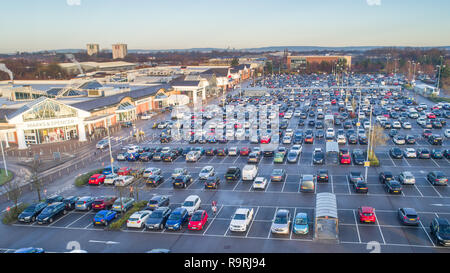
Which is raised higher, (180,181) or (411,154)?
(411,154)

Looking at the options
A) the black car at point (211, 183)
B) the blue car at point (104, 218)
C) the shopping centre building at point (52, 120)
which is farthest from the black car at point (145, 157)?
the blue car at point (104, 218)

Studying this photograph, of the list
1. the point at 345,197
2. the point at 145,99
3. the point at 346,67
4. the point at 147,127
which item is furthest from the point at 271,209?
the point at 346,67

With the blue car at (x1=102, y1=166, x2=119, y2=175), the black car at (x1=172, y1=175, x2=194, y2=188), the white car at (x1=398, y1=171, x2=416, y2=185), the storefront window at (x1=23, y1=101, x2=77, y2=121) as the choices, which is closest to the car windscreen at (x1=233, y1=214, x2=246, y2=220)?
the black car at (x1=172, y1=175, x2=194, y2=188)

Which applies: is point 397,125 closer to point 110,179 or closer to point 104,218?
point 110,179

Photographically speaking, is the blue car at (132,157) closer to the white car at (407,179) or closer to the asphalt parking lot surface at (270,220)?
the asphalt parking lot surface at (270,220)

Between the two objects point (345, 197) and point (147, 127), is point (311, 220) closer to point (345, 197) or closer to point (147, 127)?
point (345, 197)

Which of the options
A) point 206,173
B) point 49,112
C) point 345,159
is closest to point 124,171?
point 206,173
